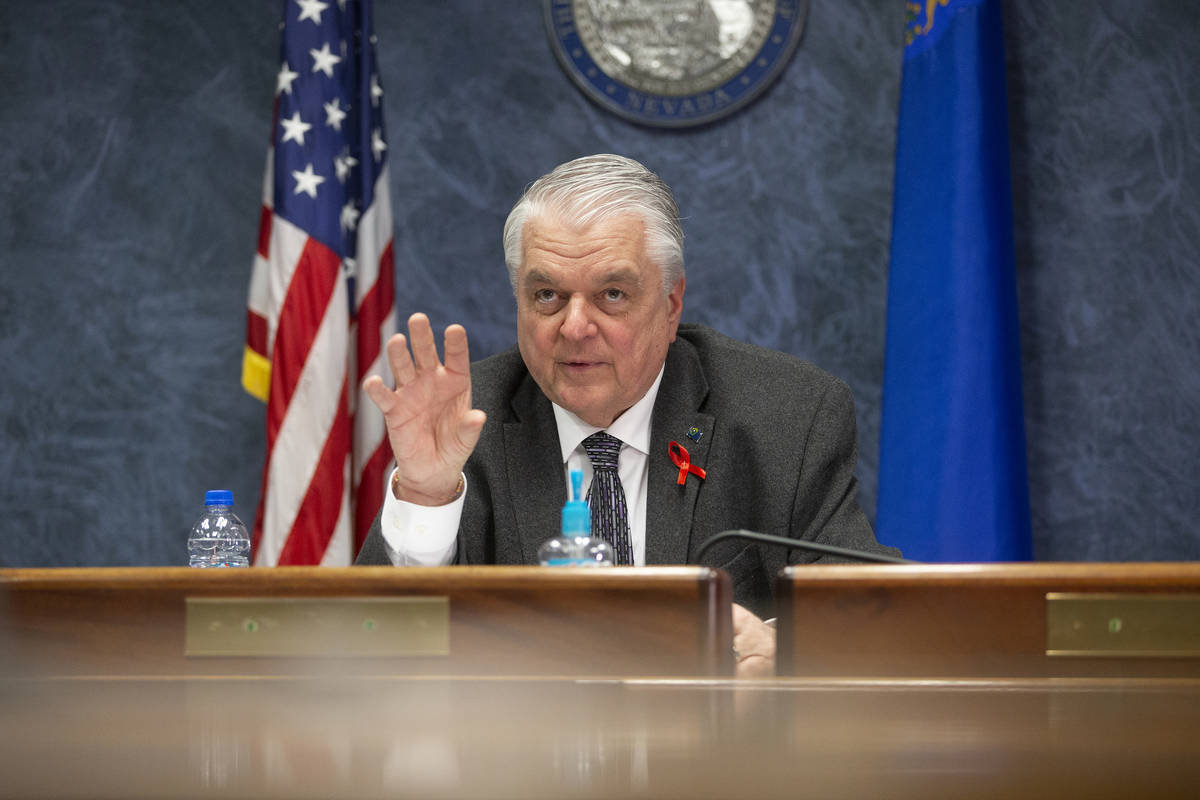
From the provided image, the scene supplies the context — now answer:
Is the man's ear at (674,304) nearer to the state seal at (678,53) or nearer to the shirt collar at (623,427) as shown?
the shirt collar at (623,427)

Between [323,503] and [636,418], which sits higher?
[636,418]

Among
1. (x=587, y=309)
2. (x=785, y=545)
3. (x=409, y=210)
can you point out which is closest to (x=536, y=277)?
(x=587, y=309)

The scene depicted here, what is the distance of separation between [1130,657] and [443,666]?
1.66 feet

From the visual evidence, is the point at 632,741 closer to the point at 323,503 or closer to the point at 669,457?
the point at 669,457

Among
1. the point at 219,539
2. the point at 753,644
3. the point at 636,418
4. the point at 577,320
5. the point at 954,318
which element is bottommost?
the point at 753,644

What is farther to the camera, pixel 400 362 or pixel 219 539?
pixel 219 539

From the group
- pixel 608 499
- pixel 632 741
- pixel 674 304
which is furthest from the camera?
pixel 674 304

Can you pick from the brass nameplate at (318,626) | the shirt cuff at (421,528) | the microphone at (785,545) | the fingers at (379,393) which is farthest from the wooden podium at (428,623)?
the shirt cuff at (421,528)

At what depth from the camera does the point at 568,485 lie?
1819mm

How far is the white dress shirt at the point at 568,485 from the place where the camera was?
1496 mm

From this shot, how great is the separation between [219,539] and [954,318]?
2.08 m

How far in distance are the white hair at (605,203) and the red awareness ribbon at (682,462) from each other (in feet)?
0.95

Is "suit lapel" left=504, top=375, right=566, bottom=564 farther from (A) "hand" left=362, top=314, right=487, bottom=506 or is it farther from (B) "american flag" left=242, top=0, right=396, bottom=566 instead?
(B) "american flag" left=242, top=0, right=396, bottom=566

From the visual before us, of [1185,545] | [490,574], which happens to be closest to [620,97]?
[1185,545]
